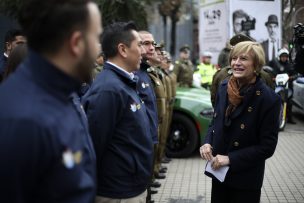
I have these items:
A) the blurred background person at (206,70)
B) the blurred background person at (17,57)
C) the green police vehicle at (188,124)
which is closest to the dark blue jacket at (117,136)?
the blurred background person at (17,57)

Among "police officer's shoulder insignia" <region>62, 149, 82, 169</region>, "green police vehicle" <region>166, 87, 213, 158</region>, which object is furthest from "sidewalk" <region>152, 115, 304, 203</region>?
"police officer's shoulder insignia" <region>62, 149, 82, 169</region>

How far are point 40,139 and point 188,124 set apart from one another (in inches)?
249

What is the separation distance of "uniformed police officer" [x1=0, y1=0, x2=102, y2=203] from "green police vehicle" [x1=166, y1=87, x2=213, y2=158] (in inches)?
239

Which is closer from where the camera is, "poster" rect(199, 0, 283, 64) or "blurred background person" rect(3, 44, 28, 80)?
"blurred background person" rect(3, 44, 28, 80)

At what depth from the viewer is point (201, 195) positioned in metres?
A: 5.90

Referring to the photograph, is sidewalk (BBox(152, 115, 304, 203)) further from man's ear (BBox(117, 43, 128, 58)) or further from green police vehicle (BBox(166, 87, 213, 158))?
man's ear (BBox(117, 43, 128, 58))

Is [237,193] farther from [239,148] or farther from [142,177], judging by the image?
[142,177]

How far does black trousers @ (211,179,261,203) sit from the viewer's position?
10.9ft

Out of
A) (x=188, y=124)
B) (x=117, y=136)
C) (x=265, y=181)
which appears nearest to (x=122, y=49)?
(x=117, y=136)

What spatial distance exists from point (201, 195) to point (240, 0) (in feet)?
20.7

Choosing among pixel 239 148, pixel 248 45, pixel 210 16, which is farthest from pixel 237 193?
pixel 210 16

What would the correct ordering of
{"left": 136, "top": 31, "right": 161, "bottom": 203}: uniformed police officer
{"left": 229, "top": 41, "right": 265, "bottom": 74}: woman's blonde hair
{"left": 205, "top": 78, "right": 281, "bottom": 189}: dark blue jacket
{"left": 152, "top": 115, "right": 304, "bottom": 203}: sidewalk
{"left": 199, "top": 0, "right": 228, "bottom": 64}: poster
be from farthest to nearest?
{"left": 199, "top": 0, "right": 228, "bottom": 64}: poster, {"left": 152, "top": 115, "right": 304, "bottom": 203}: sidewalk, {"left": 136, "top": 31, "right": 161, "bottom": 203}: uniformed police officer, {"left": 229, "top": 41, "right": 265, "bottom": 74}: woman's blonde hair, {"left": 205, "top": 78, "right": 281, "bottom": 189}: dark blue jacket

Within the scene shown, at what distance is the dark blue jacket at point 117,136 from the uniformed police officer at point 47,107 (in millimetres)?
1087

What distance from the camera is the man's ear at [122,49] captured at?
10.1 ft
